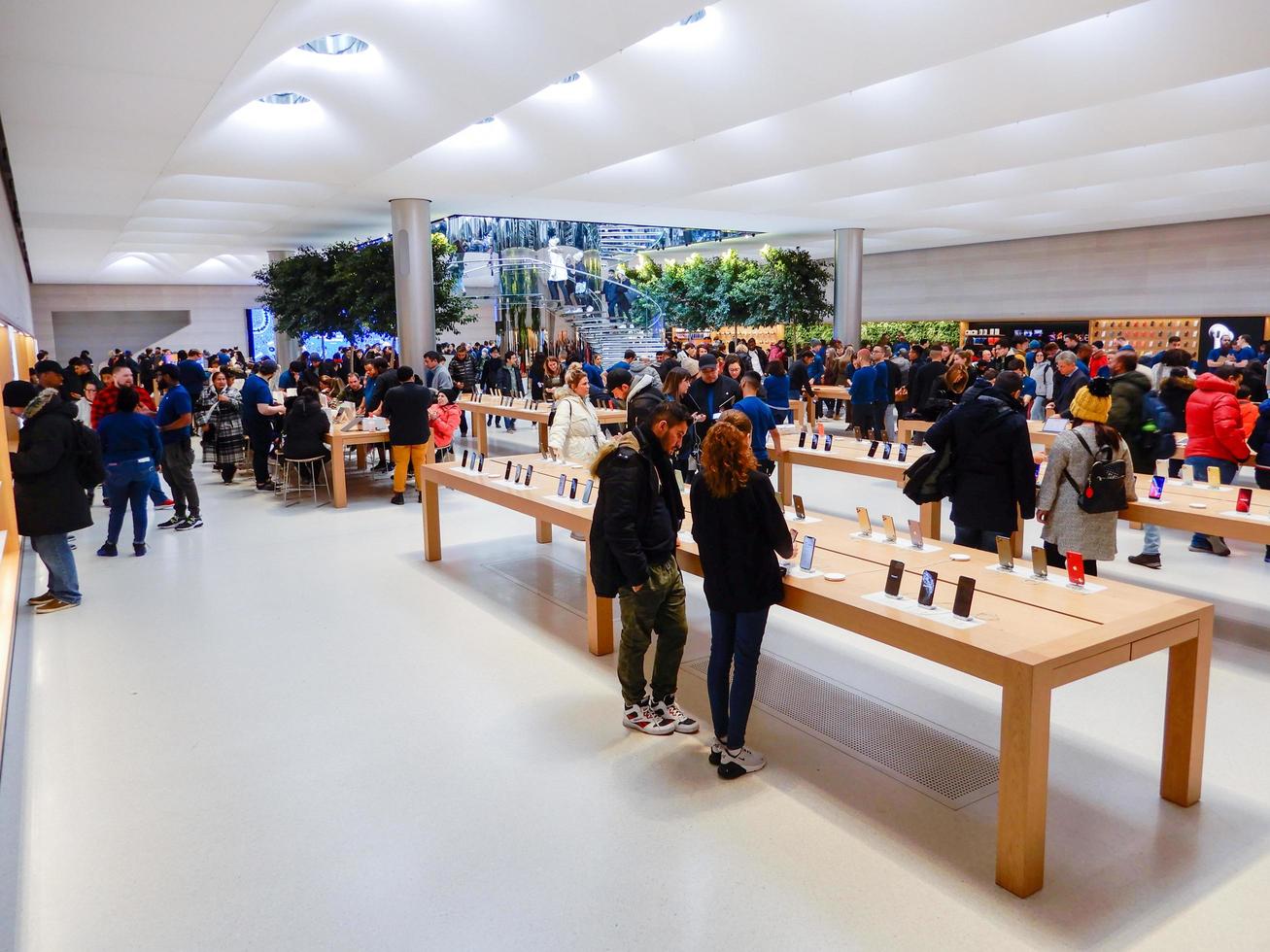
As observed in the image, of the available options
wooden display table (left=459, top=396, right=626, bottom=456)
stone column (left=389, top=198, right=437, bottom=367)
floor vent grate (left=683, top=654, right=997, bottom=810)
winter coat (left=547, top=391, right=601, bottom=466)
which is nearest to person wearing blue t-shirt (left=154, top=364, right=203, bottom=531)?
winter coat (left=547, top=391, right=601, bottom=466)

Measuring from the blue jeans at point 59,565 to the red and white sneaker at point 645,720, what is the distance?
3953 mm

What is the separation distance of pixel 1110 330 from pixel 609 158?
13.3 metres

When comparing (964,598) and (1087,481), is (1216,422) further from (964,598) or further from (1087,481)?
(964,598)

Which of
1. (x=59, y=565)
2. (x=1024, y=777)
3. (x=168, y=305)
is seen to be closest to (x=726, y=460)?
(x=1024, y=777)

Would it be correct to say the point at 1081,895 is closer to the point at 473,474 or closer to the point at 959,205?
the point at 473,474

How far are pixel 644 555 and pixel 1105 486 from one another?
8.52 feet

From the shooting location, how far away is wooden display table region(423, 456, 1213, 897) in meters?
2.76

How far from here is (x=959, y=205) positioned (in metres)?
15.5

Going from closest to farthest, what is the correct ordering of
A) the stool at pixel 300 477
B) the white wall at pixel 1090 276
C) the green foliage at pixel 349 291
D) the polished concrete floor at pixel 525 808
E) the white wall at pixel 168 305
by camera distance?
the polished concrete floor at pixel 525 808, the stool at pixel 300 477, the green foliage at pixel 349 291, the white wall at pixel 1090 276, the white wall at pixel 168 305

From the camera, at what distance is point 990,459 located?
4.89 metres

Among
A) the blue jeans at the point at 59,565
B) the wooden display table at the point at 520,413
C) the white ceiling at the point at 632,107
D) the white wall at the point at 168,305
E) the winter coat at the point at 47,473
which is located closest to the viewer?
the winter coat at the point at 47,473

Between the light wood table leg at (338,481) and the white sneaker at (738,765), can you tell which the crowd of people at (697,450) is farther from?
the light wood table leg at (338,481)

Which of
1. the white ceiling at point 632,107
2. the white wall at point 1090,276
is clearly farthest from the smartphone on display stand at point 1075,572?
the white wall at point 1090,276

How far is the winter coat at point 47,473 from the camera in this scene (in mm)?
5418
